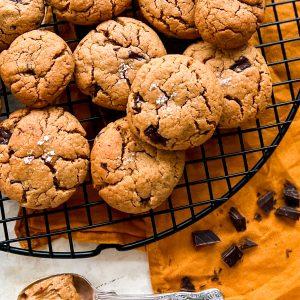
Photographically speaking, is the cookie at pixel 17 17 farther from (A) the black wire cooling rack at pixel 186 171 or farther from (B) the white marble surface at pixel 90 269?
(B) the white marble surface at pixel 90 269

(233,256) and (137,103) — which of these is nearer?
(137,103)

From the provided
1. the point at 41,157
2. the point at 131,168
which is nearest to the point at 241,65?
the point at 131,168

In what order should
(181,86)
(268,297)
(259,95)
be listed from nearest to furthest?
(181,86) → (259,95) → (268,297)

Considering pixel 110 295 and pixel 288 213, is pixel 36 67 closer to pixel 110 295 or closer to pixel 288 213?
pixel 110 295

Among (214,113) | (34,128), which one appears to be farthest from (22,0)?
(214,113)

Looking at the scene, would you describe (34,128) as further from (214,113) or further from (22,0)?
(214,113)

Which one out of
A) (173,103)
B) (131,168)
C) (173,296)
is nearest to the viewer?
(173,103)

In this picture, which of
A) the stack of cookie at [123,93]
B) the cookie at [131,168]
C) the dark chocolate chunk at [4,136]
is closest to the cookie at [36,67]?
the stack of cookie at [123,93]
